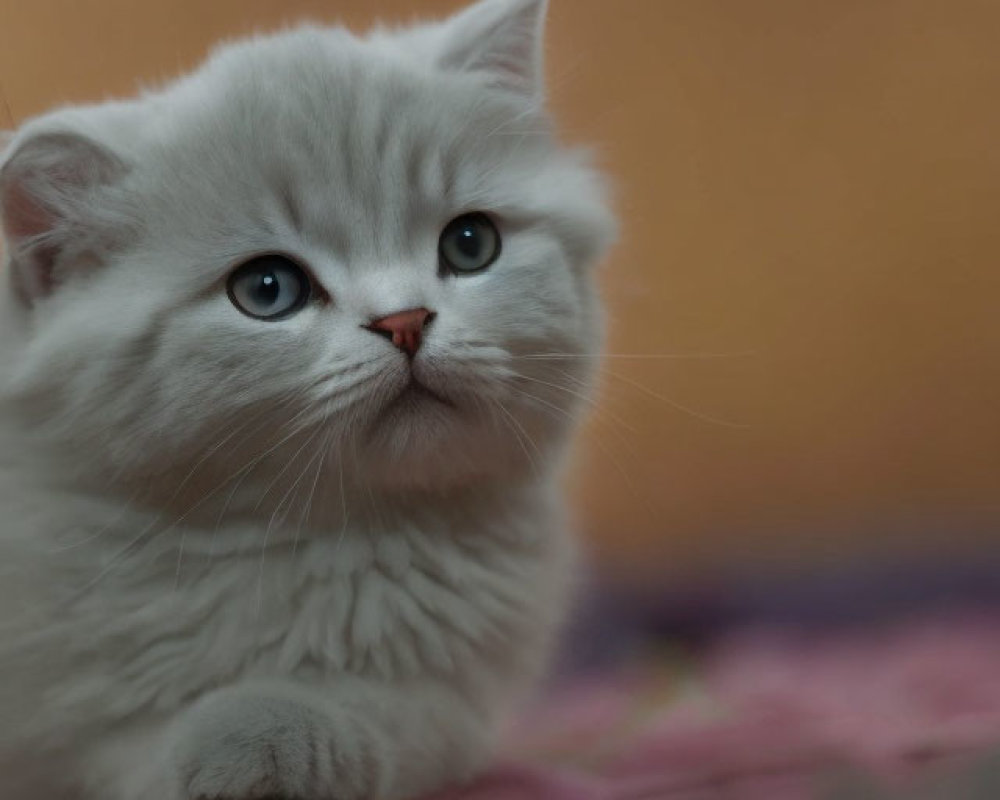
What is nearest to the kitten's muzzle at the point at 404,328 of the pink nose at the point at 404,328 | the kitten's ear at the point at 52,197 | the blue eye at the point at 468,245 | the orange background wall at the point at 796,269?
the pink nose at the point at 404,328

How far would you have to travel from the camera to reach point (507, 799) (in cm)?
113

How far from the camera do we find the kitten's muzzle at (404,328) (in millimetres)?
952

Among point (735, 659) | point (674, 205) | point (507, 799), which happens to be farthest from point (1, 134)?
point (735, 659)

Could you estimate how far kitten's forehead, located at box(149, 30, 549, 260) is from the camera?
1.01 metres

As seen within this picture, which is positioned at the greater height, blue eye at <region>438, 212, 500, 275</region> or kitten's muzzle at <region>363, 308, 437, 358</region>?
blue eye at <region>438, 212, 500, 275</region>

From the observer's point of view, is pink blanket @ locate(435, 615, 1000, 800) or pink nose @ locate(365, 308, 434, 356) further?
pink blanket @ locate(435, 615, 1000, 800)

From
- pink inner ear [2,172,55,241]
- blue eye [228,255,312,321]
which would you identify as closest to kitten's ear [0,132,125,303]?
pink inner ear [2,172,55,241]

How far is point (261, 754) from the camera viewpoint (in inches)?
36.7

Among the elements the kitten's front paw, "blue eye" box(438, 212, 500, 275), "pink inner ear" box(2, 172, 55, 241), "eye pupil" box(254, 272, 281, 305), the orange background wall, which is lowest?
the kitten's front paw

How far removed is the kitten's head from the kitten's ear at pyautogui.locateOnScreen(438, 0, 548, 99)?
6 cm

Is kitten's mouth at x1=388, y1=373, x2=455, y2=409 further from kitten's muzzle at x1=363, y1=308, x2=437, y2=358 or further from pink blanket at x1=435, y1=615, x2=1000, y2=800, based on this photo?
pink blanket at x1=435, y1=615, x2=1000, y2=800

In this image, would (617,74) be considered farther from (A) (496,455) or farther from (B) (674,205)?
(A) (496,455)

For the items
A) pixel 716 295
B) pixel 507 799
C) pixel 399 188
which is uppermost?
pixel 716 295

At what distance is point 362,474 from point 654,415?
34.6 inches
